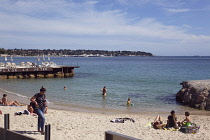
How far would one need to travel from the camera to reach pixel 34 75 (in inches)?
1703

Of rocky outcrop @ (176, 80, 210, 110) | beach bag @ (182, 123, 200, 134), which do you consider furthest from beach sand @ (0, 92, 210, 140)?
rocky outcrop @ (176, 80, 210, 110)

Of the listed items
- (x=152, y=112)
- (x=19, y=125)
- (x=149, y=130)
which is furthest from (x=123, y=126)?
(x=152, y=112)

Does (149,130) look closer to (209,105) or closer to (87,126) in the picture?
(87,126)

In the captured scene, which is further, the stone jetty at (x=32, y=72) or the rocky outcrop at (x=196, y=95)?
the stone jetty at (x=32, y=72)

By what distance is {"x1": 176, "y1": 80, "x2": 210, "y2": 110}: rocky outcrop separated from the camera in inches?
690

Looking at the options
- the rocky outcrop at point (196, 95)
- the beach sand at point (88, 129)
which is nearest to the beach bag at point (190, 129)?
the beach sand at point (88, 129)

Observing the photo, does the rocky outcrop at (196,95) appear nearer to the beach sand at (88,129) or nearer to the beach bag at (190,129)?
the beach sand at (88,129)

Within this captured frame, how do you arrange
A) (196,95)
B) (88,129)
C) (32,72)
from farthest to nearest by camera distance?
(32,72)
(196,95)
(88,129)

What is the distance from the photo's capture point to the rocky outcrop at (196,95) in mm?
17531

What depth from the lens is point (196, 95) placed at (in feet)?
60.5

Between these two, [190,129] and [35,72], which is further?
[35,72]

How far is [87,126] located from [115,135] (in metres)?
6.08

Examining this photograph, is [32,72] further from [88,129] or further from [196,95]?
[88,129]

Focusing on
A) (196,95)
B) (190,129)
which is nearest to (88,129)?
(190,129)
